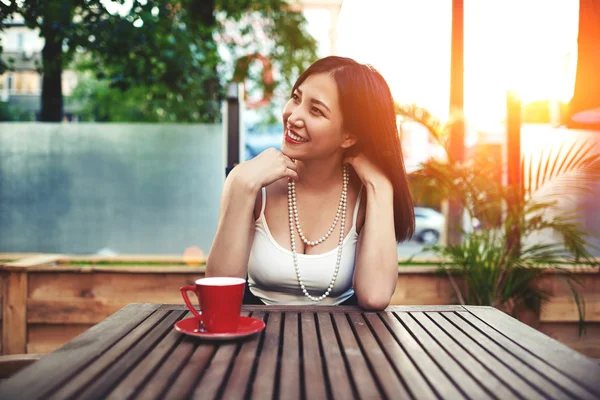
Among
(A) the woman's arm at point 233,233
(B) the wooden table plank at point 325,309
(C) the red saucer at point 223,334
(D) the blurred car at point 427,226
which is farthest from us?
(D) the blurred car at point 427,226

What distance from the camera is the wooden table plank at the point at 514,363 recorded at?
2.70ft

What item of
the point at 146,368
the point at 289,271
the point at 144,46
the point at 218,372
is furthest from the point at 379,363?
the point at 144,46

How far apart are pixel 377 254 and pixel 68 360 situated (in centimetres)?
93

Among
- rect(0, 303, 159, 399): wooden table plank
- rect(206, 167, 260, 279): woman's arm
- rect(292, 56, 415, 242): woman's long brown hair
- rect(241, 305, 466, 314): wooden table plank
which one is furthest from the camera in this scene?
rect(292, 56, 415, 242): woman's long brown hair

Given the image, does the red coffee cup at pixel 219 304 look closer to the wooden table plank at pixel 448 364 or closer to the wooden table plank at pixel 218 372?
the wooden table plank at pixel 218 372

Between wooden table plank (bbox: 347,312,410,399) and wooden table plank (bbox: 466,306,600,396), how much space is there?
315 mm

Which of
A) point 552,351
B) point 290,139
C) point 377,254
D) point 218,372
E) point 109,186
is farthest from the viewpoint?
point 109,186

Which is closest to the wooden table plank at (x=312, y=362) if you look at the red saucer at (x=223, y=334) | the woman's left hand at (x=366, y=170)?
the red saucer at (x=223, y=334)

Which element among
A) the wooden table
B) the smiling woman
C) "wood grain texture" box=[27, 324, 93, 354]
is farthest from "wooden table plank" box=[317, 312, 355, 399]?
"wood grain texture" box=[27, 324, 93, 354]

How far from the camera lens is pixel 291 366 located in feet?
3.00

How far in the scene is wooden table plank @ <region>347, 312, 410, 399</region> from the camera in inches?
31.7

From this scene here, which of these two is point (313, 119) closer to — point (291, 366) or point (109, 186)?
point (291, 366)

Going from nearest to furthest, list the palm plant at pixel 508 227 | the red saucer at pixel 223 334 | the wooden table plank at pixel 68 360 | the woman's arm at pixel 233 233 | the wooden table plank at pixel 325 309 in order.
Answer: the wooden table plank at pixel 68 360 → the red saucer at pixel 223 334 → the wooden table plank at pixel 325 309 → the woman's arm at pixel 233 233 → the palm plant at pixel 508 227

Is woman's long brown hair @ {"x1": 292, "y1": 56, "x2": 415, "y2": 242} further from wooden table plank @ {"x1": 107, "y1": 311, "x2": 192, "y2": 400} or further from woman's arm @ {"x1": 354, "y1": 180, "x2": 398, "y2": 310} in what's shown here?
wooden table plank @ {"x1": 107, "y1": 311, "x2": 192, "y2": 400}
